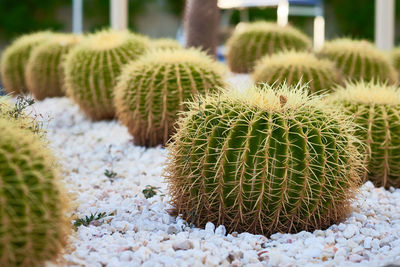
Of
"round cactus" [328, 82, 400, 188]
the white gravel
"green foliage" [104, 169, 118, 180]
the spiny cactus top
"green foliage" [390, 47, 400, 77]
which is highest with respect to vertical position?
the spiny cactus top

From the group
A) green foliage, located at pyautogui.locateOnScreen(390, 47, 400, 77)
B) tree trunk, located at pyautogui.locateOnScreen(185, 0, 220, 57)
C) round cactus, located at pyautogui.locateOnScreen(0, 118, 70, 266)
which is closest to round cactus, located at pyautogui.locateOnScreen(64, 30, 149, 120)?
tree trunk, located at pyautogui.locateOnScreen(185, 0, 220, 57)

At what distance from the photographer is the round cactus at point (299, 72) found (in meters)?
4.40

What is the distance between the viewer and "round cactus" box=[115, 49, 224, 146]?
12.7ft

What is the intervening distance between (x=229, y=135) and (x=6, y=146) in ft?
3.01

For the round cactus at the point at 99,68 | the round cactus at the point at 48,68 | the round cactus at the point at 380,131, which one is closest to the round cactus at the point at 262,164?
the round cactus at the point at 380,131

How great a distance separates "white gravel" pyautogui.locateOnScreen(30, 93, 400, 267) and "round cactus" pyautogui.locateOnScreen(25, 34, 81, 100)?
2638mm

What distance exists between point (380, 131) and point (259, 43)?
2.69m

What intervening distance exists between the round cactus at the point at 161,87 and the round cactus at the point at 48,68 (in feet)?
6.84

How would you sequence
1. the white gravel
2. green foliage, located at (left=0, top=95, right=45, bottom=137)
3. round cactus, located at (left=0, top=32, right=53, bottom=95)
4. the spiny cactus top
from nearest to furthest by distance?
the white gravel
green foliage, located at (left=0, top=95, right=45, bottom=137)
the spiny cactus top
round cactus, located at (left=0, top=32, right=53, bottom=95)

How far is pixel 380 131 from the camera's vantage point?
10.9ft

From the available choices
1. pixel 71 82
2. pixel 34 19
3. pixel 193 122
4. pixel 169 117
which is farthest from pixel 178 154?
pixel 34 19

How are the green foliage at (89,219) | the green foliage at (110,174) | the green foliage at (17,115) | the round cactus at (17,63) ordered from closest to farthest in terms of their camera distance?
1. the green foliage at (17,115)
2. the green foliage at (89,219)
3. the green foliage at (110,174)
4. the round cactus at (17,63)

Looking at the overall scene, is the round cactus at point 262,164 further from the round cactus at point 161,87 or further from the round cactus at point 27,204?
the round cactus at point 161,87

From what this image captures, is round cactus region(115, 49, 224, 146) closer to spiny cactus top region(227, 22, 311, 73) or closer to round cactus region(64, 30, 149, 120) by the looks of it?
round cactus region(64, 30, 149, 120)
